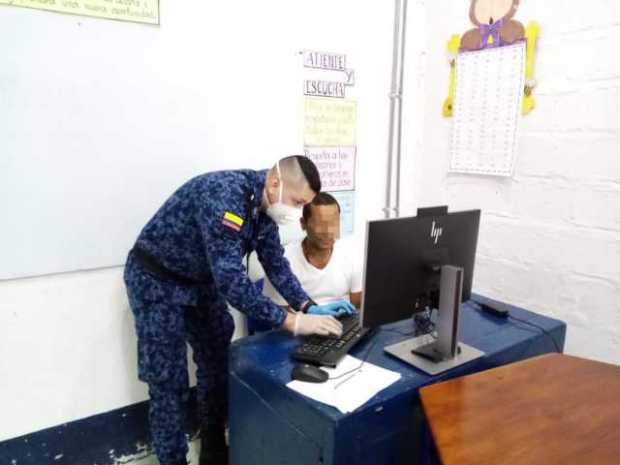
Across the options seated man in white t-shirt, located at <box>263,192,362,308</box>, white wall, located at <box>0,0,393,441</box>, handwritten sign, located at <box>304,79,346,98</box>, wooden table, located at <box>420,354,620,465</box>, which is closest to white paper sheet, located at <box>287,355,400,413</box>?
wooden table, located at <box>420,354,620,465</box>

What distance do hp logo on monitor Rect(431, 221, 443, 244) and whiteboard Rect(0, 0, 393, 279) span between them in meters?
0.94

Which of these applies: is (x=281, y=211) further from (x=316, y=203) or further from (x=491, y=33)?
(x=491, y=33)

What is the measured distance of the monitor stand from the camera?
4.19ft

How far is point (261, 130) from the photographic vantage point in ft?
6.56

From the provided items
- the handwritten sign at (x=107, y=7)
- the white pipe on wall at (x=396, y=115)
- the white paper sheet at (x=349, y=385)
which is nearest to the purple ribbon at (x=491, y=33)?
the white pipe on wall at (x=396, y=115)

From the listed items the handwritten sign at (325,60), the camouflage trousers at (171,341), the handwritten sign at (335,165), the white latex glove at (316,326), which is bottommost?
the camouflage trousers at (171,341)

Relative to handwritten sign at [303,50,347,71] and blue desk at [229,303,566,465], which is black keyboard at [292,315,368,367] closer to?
blue desk at [229,303,566,465]

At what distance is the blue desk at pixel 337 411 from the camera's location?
44.3 inches

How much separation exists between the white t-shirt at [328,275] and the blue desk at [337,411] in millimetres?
394

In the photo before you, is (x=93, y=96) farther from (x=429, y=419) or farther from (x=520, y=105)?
(x=520, y=105)

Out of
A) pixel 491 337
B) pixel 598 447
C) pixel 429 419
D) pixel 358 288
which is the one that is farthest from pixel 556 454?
pixel 358 288

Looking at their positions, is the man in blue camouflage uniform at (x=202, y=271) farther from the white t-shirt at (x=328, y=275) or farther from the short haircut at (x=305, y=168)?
the white t-shirt at (x=328, y=275)

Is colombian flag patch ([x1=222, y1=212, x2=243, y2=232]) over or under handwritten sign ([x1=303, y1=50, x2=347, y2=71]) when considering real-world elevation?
under

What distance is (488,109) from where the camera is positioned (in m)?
2.20
